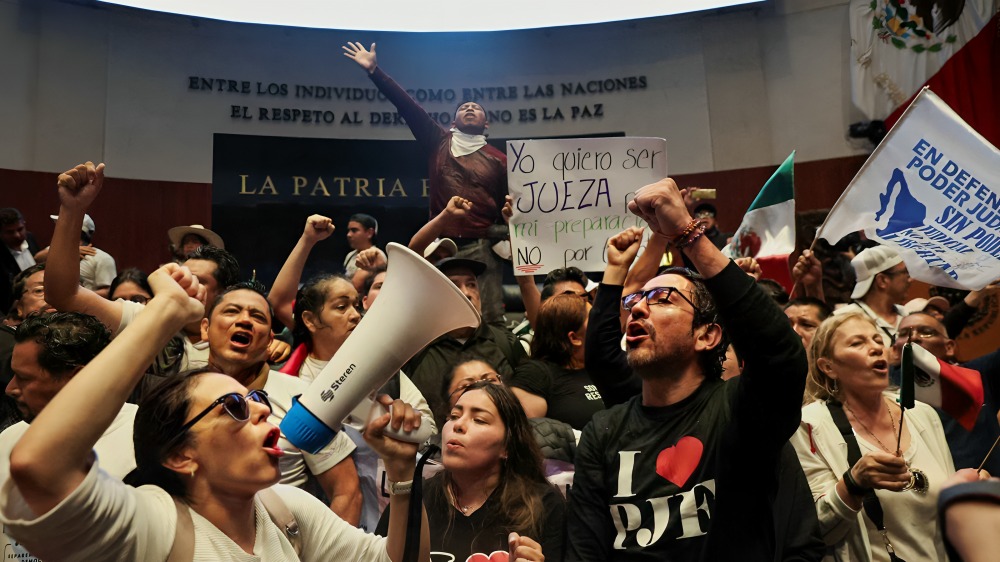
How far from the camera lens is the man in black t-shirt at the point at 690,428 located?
283cm

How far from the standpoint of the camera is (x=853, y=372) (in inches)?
159

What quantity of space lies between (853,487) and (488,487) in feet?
4.25

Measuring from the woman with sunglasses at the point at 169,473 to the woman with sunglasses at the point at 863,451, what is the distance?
158 centimetres

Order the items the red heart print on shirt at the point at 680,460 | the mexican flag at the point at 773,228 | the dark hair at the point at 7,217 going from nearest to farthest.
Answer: the red heart print on shirt at the point at 680,460 → the mexican flag at the point at 773,228 → the dark hair at the point at 7,217

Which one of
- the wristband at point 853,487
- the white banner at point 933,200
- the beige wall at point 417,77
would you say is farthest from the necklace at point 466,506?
the beige wall at point 417,77

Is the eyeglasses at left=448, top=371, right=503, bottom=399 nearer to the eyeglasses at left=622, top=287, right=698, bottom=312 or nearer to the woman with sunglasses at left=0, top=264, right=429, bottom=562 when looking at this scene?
the eyeglasses at left=622, top=287, right=698, bottom=312

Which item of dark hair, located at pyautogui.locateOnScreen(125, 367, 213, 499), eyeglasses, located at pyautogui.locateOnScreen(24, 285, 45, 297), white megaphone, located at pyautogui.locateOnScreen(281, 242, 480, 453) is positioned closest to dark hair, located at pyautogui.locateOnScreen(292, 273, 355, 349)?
eyeglasses, located at pyautogui.locateOnScreen(24, 285, 45, 297)

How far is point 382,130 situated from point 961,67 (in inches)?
281

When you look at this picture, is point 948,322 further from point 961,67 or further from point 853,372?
point 961,67

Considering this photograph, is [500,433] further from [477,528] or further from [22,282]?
[22,282]

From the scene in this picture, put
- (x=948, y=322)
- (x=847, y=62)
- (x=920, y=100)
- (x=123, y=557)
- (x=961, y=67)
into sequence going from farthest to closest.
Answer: (x=847, y=62) → (x=961, y=67) → (x=948, y=322) → (x=920, y=100) → (x=123, y=557)

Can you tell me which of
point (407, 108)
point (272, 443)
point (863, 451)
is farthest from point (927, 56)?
point (272, 443)

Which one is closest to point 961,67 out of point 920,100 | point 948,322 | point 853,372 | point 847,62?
point 847,62

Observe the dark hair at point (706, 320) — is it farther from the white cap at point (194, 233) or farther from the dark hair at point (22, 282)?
the white cap at point (194, 233)
